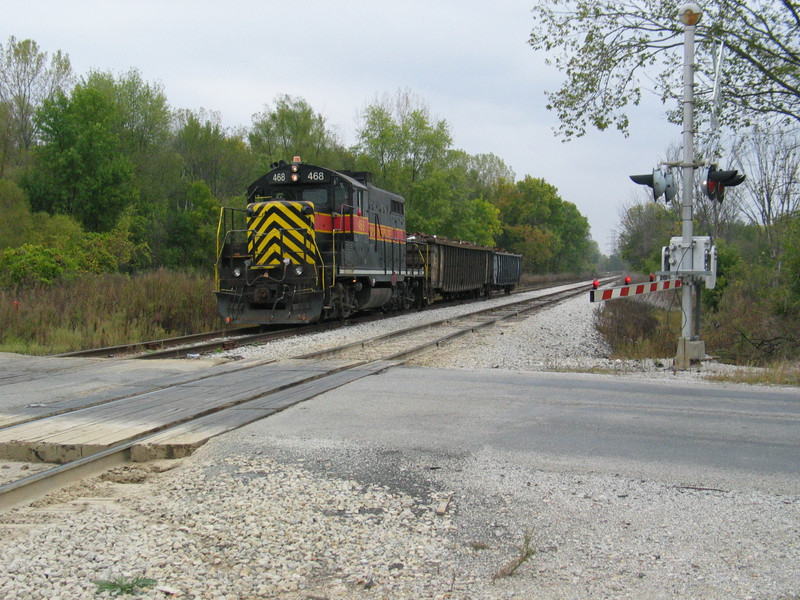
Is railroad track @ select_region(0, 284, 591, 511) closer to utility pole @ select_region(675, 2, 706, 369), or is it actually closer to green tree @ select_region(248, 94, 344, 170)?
utility pole @ select_region(675, 2, 706, 369)

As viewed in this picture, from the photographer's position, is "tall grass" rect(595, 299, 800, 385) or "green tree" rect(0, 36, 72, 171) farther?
"green tree" rect(0, 36, 72, 171)

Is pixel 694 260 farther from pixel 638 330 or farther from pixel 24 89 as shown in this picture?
pixel 24 89

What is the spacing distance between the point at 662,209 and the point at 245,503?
43660mm

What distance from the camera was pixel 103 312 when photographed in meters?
14.1

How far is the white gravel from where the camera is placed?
9.87ft

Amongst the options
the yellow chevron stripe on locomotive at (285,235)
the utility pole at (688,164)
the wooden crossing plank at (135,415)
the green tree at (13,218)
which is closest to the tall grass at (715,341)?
the utility pole at (688,164)

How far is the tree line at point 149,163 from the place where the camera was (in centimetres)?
3794

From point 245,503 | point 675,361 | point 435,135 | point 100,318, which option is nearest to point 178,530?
point 245,503

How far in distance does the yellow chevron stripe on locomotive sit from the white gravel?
34.1 ft

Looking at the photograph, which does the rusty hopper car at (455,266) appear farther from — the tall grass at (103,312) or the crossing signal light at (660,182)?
the crossing signal light at (660,182)

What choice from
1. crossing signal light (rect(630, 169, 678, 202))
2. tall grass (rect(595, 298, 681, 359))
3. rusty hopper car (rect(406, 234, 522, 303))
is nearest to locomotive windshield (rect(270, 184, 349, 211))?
tall grass (rect(595, 298, 681, 359))

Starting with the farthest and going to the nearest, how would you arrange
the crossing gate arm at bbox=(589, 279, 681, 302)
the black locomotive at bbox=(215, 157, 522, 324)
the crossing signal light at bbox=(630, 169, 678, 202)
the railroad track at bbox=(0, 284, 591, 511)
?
the black locomotive at bbox=(215, 157, 522, 324) < the crossing gate arm at bbox=(589, 279, 681, 302) < the crossing signal light at bbox=(630, 169, 678, 202) < the railroad track at bbox=(0, 284, 591, 511)

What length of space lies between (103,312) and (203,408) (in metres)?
8.98

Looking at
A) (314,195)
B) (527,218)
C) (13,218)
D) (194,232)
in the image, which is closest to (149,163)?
(194,232)
